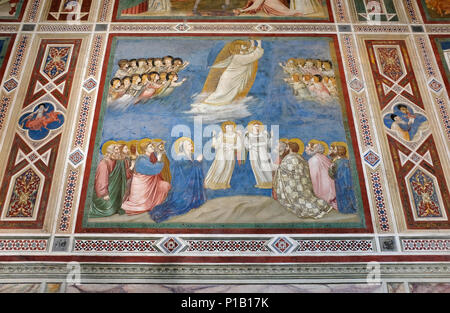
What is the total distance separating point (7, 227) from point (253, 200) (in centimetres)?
321

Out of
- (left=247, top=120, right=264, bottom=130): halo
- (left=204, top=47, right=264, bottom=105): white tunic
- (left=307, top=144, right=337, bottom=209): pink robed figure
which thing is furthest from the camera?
(left=204, top=47, right=264, bottom=105): white tunic

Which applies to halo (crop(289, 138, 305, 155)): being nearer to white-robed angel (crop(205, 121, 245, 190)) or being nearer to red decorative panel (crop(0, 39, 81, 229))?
white-robed angel (crop(205, 121, 245, 190))

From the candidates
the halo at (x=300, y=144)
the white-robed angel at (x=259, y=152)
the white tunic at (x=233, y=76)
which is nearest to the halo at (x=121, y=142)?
the white tunic at (x=233, y=76)

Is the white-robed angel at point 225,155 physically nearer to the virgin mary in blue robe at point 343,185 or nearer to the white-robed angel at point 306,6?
the virgin mary in blue robe at point 343,185

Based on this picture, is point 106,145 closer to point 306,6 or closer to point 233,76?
point 233,76

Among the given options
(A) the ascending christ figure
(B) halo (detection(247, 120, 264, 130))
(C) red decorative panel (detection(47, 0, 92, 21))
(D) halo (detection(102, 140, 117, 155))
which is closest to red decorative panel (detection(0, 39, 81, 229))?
(C) red decorative panel (detection(47, 0, 92, 21))

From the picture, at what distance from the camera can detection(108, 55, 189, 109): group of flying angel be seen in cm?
790

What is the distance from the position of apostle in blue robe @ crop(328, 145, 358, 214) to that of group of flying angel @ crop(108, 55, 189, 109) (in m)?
2.61

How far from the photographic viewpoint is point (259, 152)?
7.38 m

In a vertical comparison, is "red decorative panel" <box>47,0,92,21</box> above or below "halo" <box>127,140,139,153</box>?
above

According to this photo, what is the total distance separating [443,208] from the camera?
698cm

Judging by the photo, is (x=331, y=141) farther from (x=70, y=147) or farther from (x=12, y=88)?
(x=12, y=88)

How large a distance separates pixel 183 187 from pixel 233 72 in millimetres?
2132
